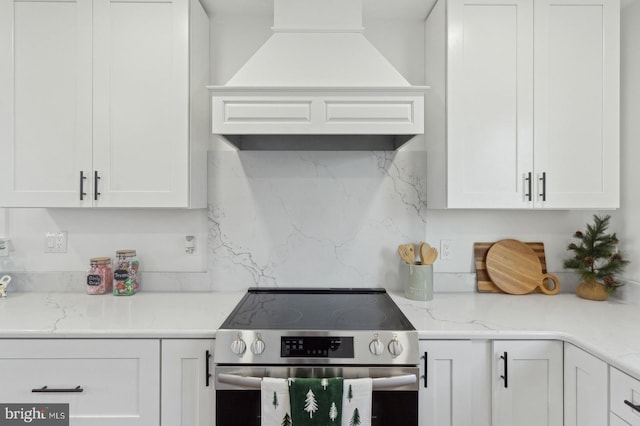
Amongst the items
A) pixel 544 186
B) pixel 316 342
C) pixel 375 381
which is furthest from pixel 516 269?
pixel 316 342

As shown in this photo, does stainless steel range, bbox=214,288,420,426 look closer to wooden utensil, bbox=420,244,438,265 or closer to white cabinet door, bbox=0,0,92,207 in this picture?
wooden utensil, bbox=420,244,438,265

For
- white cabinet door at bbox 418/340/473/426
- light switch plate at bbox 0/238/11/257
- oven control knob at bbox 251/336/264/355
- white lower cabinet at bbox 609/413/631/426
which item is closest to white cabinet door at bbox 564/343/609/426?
white lower cabinet at bbox 609/413/631/426

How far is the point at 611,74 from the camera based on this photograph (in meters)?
1.72

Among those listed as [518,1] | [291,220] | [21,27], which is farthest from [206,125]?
[518,1]

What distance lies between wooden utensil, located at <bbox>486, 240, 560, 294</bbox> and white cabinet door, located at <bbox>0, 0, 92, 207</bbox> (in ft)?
7.25

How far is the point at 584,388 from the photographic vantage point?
1.30m

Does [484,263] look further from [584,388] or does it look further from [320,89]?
[320,89]

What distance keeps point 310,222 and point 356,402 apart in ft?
3.34

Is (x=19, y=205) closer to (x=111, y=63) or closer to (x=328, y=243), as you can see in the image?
(x=111, y=63)

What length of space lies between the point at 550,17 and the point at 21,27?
8.41 feet

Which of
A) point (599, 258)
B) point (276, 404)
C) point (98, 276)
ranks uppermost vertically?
point (599, 258)

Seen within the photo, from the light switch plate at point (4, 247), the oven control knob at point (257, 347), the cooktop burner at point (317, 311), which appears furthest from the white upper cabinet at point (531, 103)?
the light switch plate at point (4, 247)

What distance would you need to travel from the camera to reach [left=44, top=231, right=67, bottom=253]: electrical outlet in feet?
6.64

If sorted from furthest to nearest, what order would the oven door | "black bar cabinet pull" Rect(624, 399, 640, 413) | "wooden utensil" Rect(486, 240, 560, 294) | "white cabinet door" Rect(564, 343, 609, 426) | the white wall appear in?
"wooden utensil" Rect(486, 240, 560, 294), the white wall, the oven door, "white cabinet door" Rect(564, 343, 609, 426), "black bar cabinet pull" Rect(624, 399, 640, 413)
